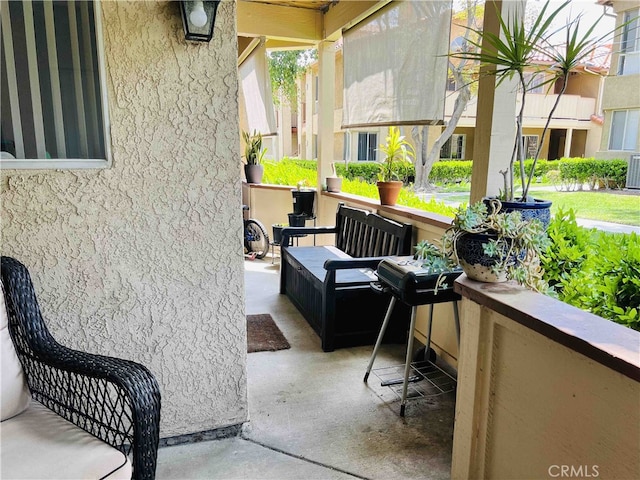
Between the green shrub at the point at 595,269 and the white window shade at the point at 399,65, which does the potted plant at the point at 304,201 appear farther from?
the green shrub at the point at 595,269

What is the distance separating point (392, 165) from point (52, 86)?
2.63 metres

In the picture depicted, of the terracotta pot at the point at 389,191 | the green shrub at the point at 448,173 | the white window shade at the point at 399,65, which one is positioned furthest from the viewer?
the green shrub at the point at 448,173

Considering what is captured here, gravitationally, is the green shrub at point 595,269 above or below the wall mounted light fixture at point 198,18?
below

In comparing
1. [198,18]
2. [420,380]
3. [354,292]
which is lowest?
[420,380]

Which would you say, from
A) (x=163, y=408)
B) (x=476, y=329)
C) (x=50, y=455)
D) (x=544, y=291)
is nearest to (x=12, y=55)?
(x=50, y=455)

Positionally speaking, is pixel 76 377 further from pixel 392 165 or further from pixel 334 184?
pixel 334 184

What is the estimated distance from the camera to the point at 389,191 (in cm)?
348

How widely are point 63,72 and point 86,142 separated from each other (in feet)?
0.91

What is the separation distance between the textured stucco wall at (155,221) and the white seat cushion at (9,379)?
273 millimetres

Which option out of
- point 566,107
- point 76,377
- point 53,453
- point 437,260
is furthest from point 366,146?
point 53,453

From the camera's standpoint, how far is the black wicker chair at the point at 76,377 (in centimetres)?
125

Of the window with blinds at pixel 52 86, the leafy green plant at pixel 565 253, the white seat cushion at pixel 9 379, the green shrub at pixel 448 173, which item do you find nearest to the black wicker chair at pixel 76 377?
the white seat cushion at pixel 9 379

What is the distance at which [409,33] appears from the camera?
313 cm

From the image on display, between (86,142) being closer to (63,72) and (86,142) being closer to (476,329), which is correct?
(63,72)
